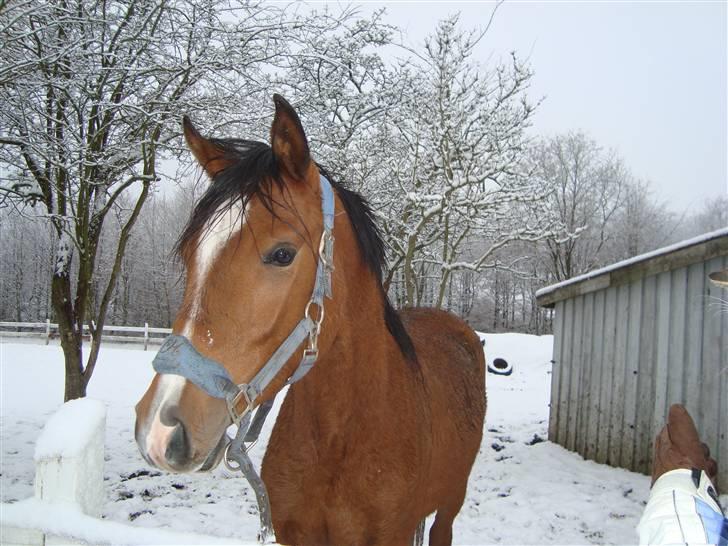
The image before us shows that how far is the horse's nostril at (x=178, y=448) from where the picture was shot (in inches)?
44.9

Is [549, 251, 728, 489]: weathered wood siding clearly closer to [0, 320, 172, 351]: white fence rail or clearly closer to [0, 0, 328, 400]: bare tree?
[0, 0, 328, 400]: bare tree

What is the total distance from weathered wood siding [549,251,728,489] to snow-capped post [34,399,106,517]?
5.26 metres

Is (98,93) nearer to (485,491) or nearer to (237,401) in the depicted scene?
(237,401)

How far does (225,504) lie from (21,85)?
13.3 ft

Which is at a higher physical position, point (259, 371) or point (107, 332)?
point (259, 371)

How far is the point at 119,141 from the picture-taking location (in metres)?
4.63

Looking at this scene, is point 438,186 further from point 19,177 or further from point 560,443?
point 19,177

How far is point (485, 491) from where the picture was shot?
5.17 m

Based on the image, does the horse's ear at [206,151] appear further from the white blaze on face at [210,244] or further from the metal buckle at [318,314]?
the metal buckle at [318,314]

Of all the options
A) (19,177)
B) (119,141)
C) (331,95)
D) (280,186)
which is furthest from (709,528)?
(331,95)

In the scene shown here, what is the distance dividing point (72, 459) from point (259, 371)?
1.80 feet

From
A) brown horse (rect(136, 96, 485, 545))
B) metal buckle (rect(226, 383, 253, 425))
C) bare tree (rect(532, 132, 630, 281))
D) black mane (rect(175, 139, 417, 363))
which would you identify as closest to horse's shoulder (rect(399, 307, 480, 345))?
brown horse (rect(136, 96, 485, 545))

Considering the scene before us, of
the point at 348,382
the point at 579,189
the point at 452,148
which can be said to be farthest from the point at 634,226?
the point at 348,382

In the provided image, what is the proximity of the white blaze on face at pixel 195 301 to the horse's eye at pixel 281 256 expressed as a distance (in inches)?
4.7
